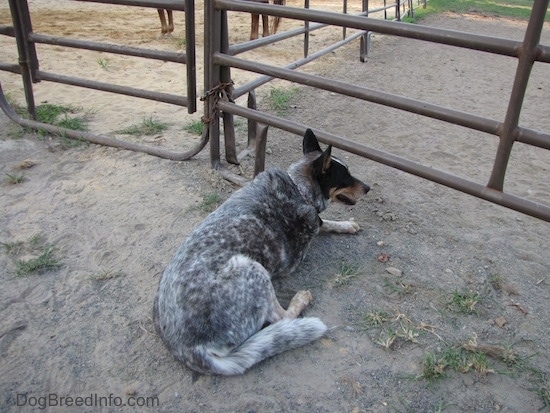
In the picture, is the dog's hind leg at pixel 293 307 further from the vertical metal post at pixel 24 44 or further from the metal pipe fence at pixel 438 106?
the vertical metal post at pixel 24 44

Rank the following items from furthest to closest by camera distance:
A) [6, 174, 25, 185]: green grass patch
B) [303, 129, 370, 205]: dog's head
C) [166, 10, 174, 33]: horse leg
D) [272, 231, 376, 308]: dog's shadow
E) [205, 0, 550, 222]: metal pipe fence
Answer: [166, 10, 174, 33]: horse leg
[6, 174, 25, 185]: green grass patch
[303, 129, 370, 205]: dog's head
[272, 231, 376, 308]: dog's shadow
[205, 0, 550, 222]: metal pipe fence

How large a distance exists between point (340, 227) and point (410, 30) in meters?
1.38

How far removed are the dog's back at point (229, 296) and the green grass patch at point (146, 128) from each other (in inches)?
94.1

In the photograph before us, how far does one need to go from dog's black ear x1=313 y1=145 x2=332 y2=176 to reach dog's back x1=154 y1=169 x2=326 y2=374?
1.48 ft

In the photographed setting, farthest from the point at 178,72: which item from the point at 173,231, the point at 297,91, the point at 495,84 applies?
the point at 495,84

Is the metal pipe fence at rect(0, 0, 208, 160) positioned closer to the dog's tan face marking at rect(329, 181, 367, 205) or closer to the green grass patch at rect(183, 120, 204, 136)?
the green grass patch at rect(183, 120, 204, 136)

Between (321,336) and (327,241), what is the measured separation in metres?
0.96

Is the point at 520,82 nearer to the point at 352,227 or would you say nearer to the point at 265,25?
the point at 352,227

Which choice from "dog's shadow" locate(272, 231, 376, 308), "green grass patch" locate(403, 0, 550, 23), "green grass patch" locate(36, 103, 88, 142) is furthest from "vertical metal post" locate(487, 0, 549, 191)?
"green grass patch" locate(403, 0, 550, 23)

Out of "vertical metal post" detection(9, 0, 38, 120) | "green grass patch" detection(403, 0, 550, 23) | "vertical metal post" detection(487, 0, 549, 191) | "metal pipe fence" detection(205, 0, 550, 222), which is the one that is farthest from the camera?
"green grass patch" detection(403, 0, 550, 23)

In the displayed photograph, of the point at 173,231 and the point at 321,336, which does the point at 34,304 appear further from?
the point at 321,336

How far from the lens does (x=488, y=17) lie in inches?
568

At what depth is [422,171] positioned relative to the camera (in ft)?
10.4

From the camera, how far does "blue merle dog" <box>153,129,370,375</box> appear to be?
7.77 ft
